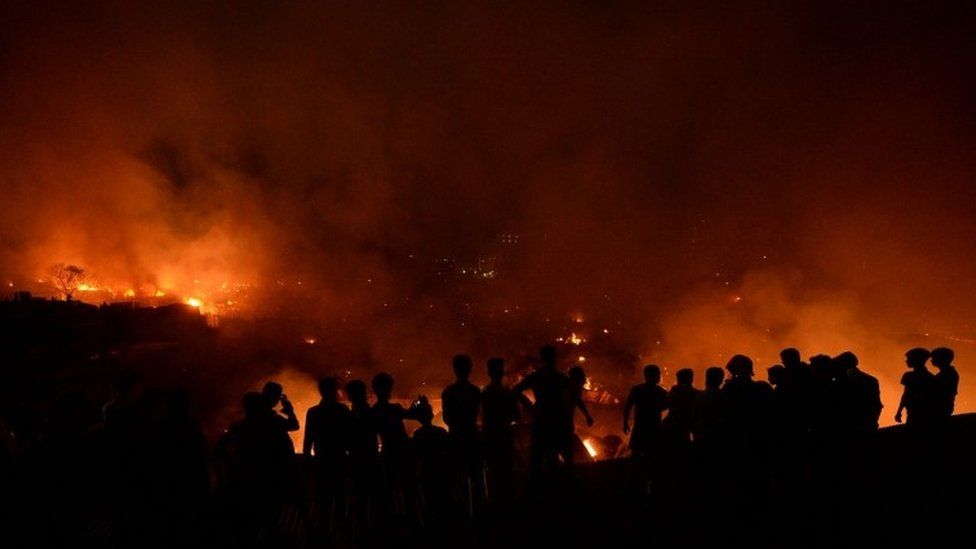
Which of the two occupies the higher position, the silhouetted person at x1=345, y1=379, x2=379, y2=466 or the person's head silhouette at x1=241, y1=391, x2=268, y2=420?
the person's head silhouette at x1=241, y1=391, x2=268, y2=420

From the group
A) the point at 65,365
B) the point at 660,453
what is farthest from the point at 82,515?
the point at 65,365

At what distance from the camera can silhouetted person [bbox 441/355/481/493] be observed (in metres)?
4.58

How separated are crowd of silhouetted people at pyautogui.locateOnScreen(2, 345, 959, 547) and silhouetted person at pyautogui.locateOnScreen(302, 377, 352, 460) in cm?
1

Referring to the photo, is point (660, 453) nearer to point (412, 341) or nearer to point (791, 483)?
point (791, 483)

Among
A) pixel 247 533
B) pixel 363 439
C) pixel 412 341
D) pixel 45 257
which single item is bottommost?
pixel 247 533

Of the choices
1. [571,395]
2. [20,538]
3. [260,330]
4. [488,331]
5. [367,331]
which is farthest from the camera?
[488,331]

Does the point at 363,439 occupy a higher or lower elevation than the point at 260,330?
lower

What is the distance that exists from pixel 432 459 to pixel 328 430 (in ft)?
3.26

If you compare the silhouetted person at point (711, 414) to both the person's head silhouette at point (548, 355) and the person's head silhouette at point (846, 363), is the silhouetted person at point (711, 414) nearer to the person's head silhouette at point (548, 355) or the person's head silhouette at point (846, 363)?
the person's head silhouette at point (548, 355)

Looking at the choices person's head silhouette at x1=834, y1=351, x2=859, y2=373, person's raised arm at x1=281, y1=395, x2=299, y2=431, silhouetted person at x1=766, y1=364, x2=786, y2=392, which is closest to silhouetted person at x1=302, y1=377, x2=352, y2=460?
person's raised arm at x1=281, y1=395, x2=299, y2=431

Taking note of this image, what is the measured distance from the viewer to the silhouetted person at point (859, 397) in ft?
16.3

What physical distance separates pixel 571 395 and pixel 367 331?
2368cm

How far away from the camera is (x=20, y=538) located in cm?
390

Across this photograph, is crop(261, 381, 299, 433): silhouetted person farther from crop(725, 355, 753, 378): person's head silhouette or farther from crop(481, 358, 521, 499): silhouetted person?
crop(725, 355, 753, 378): person's head silhouette
